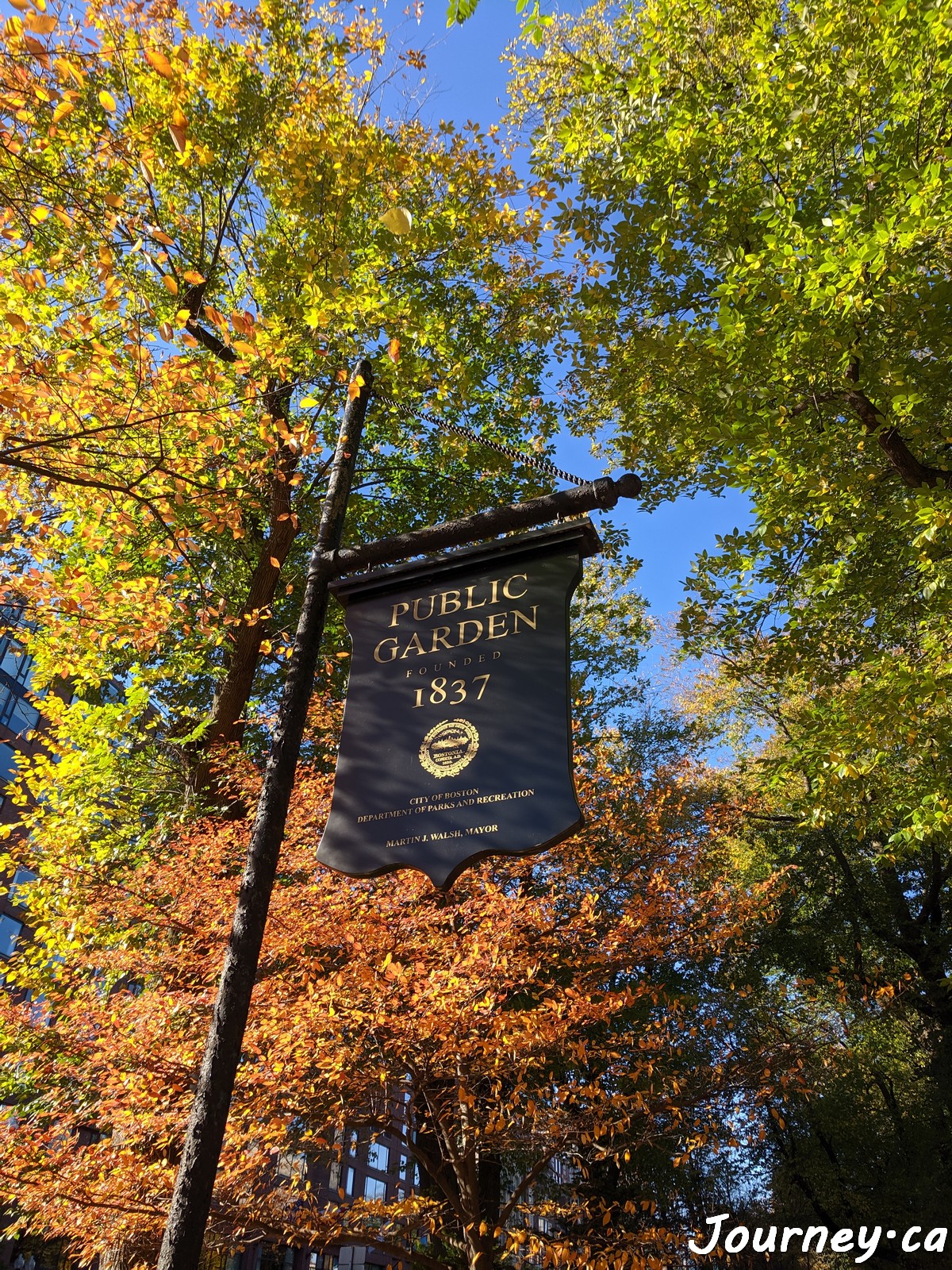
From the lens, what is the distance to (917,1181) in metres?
15.7

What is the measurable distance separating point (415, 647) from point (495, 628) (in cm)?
44

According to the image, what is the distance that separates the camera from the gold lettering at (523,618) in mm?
3629

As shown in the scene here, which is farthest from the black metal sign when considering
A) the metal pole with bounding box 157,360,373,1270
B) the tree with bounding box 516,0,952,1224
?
the tree with bounding box 516,0,952,1224

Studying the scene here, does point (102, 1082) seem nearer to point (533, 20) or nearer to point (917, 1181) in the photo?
point (533, 20)

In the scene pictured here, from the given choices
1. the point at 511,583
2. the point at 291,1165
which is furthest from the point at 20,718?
the point at 511,583

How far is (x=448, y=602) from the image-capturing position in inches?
156

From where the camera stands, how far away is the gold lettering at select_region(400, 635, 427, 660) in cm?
386

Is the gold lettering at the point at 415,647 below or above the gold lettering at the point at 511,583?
below

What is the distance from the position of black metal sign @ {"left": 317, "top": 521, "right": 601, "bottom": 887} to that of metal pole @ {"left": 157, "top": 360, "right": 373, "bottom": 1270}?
18.1 inches

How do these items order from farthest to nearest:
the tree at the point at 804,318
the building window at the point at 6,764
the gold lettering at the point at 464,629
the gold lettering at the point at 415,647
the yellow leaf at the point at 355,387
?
1. the building window at the point at 6,764
2. the tree at the point at 804,318
3. the yellow leaf at the point at 355,387
4. the gold lettering at the point at 415,647
5. the gold lettering at the point at 464,629

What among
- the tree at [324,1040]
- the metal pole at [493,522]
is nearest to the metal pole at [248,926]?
the metal pole at [493,522]

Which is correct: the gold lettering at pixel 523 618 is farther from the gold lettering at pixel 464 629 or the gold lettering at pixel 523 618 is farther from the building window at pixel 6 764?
the building window at pixel 6 764

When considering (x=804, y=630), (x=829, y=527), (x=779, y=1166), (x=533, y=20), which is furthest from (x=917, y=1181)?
(x=533, y=20)

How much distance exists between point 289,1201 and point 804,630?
889 cm
